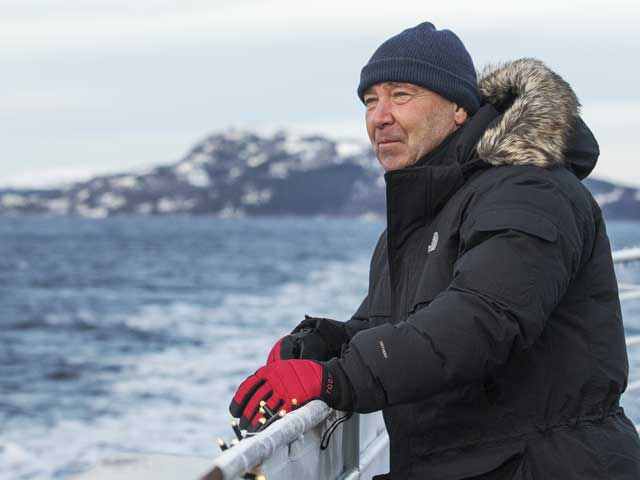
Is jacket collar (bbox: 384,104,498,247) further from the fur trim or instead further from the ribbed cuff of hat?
the ribbed cuff of hat

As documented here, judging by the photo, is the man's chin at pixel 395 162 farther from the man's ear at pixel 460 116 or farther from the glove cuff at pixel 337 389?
the glove cuff at pixel 337 389

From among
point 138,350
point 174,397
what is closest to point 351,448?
point 174,397

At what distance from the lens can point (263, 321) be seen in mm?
26484

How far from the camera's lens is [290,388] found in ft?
7.16

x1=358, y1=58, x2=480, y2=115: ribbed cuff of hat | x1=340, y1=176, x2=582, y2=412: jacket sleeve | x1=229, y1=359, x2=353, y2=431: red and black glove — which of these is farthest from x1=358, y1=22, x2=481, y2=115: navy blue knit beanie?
x1=229, y1=359, x2=353, y2=431: red and black glove

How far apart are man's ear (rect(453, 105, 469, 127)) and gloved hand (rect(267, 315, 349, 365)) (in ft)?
2.29

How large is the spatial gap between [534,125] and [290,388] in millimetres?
902

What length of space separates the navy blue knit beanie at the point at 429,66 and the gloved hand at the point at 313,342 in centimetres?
71

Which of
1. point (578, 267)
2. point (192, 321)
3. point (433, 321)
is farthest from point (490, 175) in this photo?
point (192, 321)

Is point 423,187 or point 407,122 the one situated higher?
point 407,122

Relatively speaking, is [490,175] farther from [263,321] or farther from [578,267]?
[263,321]

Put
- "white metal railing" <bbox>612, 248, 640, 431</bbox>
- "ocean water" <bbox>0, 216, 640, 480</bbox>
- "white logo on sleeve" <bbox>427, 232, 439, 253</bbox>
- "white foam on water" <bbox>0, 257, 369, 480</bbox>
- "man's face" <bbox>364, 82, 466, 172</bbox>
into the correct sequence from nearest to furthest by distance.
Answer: "white logo on sleeve" <bbox>427, 232, 439, 253</bbox> → "man's face" <bbox>364, 82, 466, 172</bbox> → "white metal railing" <bbox>612, 248, 640, 431</bbox> → "white foam on water" <bbox>0, 257, 369, 480</bbox> → "ocean water" <bbox>0, 216, 640, 480</bbox>

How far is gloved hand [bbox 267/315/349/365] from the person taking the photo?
9.07 feet

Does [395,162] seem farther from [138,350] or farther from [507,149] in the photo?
[138,350]
